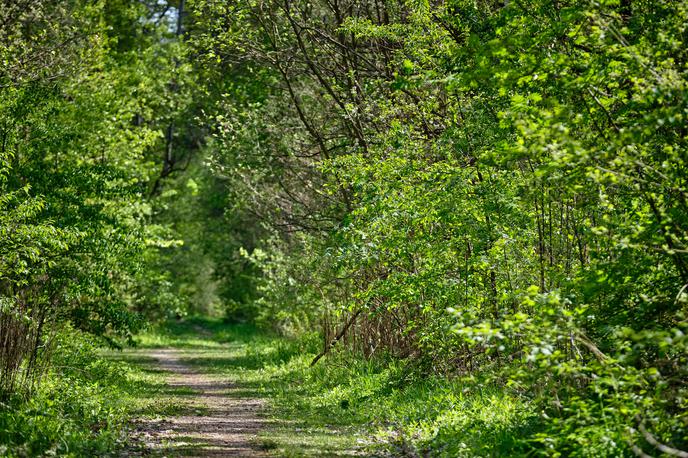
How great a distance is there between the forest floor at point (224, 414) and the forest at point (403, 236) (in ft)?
0.30

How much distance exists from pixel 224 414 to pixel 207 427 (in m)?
1.64

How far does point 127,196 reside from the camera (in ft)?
56.3

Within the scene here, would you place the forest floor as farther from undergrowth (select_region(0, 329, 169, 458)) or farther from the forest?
undergrowth (select_region(0, 329, 169, 458))

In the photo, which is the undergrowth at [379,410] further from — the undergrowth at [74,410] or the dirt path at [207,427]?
the undergrowth at [74,410]

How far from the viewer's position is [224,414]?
13156 mm

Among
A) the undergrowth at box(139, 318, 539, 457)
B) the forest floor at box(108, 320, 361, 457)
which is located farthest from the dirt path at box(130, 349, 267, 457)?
the undergrowth at box(139, 318, 539, 457)

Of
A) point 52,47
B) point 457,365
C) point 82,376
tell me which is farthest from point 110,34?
point 457,365

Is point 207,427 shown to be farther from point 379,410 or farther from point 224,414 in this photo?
point 379,410

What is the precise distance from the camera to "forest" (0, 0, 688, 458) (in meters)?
7.28

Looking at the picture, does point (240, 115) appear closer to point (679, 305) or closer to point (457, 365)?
point (457, 365)

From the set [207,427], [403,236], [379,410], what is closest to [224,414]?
[207,427]

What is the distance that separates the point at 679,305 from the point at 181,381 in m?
13.6

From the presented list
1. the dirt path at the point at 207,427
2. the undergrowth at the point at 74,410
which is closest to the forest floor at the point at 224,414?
the dirt path at the point at 207,427

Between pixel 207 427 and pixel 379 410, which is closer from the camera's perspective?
pixel 207 427
